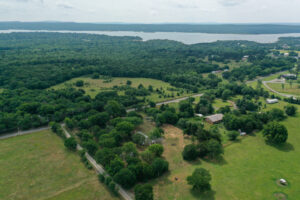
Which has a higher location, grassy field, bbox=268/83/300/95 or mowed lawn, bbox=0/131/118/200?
grassy field, bbox=268/83/300/95

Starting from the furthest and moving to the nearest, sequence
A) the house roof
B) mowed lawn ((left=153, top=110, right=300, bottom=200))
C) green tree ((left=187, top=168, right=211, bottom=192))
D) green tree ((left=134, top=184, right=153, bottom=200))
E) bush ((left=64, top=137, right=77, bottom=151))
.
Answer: the house roof < bush ((left=64, top=137, right=77, bottom=151)) < mowed lawn ((left=153, top=110, right=300, bottom=200)) < green tree ((left=187, top=168, right=211, bottom=192)) < green tree ((left=134, top=184, right=153, bottom=200))

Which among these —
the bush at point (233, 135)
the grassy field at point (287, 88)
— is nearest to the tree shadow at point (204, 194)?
the bush at point (233, 135)

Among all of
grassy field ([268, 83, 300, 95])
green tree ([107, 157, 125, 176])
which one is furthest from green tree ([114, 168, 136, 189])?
grassy field ([268, 83, 300, 95])

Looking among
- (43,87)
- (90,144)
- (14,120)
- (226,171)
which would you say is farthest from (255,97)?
(43,87)

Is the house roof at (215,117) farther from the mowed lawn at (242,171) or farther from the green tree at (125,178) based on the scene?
the green tree at (125,178)

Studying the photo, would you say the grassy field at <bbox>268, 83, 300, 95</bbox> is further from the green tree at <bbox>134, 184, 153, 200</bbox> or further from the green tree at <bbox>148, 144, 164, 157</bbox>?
the green tree at <bbox>134, 184, 153, 200</bbox>

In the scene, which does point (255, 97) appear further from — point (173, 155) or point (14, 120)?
point (14, 120)
